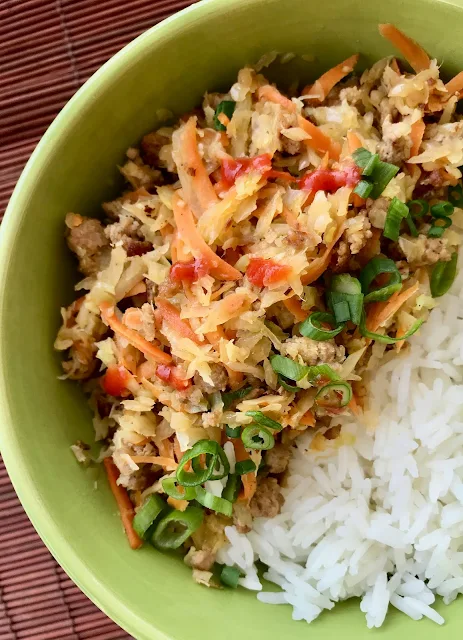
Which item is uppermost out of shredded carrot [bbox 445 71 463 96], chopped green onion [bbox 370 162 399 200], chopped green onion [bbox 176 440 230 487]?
shredded carrot [bbox 445 71 463 96]

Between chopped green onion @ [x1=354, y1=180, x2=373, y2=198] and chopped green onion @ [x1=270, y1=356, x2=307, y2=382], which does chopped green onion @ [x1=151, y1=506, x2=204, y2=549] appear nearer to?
chopped green onion @ [x1=270, y1=356, x2=307, y2=382]

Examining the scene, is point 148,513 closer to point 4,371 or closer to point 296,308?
point 4,371

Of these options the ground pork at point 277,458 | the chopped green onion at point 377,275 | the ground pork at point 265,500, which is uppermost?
the chopped green onion at point 377,275

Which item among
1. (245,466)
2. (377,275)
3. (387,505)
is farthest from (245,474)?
(377,275)

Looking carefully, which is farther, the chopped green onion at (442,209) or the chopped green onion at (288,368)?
the chopped green onion at (442,209)

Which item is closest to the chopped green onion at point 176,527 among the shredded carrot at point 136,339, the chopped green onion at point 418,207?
the shredded carrot at point 136,339

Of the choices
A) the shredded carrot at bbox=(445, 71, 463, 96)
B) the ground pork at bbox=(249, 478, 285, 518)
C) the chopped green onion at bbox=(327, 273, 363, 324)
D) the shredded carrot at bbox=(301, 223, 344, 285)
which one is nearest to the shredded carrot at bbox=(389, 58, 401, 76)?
the shredded carrot at bbox=(445, 71, 463, 96)

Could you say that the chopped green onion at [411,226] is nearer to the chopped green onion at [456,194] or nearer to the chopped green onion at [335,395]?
the chopped green onion at [456,194]

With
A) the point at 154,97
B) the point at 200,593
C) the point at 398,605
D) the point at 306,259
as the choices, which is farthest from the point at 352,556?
the point at 154,97
